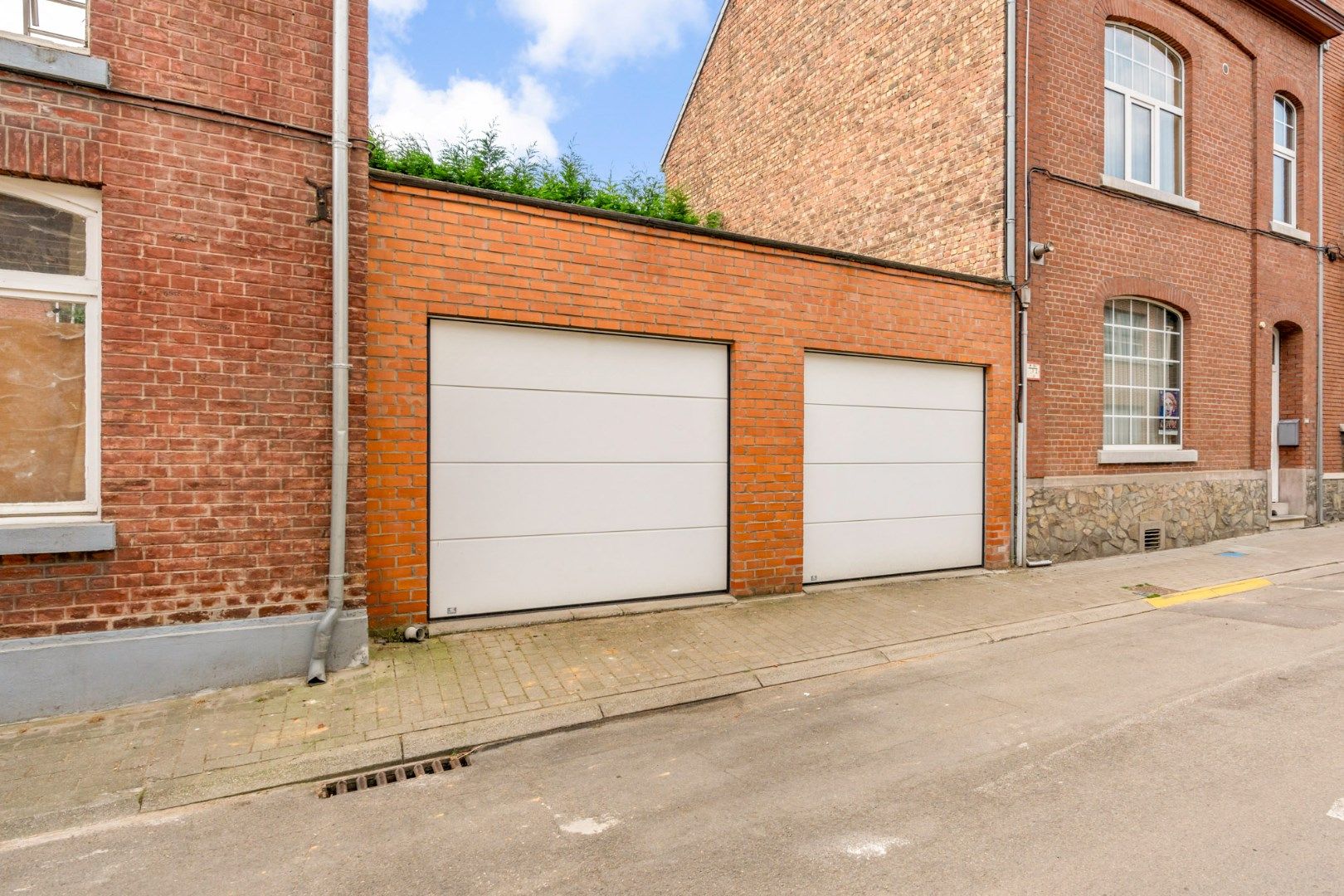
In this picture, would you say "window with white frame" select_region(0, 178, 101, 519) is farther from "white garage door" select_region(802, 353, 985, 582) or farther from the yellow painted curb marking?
the yellow painted curb marking

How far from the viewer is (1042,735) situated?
4250 millimetres

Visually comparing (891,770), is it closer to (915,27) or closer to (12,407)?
(12,407)

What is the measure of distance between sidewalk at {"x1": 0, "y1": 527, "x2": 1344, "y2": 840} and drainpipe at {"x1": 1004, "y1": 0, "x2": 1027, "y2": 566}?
53.8 inches

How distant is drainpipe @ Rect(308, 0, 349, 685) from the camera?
5051 millimetres

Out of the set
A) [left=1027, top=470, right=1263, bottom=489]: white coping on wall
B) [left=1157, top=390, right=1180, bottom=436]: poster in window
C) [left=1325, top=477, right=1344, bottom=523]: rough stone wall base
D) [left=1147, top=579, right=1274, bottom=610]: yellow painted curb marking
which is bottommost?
[left=1147, top=579, right=1274, bottom=610]: yellow painted curb marking

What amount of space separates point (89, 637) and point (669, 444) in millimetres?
4531

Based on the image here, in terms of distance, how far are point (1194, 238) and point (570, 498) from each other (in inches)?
425

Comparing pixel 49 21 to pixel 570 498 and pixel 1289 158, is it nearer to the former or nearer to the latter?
pixel 570 498

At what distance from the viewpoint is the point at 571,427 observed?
657 cm

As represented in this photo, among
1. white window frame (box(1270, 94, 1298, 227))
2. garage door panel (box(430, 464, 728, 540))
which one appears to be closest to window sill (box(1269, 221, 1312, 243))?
white window frame (box(1270, 94, 1298, 227))

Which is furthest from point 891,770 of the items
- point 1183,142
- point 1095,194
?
point 1183,142

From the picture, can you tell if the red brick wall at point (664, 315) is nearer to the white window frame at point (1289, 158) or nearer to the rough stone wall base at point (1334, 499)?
the white window frame at point (1289, 158)

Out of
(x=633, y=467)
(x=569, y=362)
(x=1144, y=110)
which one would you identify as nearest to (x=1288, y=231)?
(x=1144, y=110)

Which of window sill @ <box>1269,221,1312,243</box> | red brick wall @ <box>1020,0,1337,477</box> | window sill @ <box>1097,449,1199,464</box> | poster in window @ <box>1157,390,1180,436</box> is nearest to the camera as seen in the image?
red brick wall @ <box>1020,0,1337,477</box>
